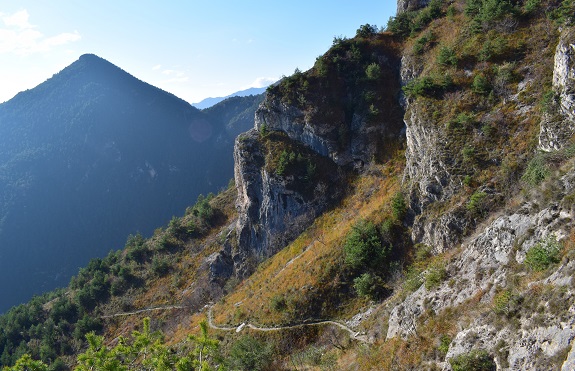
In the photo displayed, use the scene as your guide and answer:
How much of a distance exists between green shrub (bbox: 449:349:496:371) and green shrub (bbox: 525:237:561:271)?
3720 millimetres

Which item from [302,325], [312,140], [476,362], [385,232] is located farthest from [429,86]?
[476,362]

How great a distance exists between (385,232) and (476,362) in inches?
769

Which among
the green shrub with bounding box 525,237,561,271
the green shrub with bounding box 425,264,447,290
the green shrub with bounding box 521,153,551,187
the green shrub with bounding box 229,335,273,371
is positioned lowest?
the green shrub with bounding box 229,335,273,371

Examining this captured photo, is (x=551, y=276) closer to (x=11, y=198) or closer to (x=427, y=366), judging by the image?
(x=427, y=366)

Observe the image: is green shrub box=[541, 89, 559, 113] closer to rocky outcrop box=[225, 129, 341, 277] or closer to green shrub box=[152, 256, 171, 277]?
Answer: rocky outcrop box=[225, 129, 341, 277]

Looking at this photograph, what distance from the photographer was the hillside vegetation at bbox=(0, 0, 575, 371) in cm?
1371

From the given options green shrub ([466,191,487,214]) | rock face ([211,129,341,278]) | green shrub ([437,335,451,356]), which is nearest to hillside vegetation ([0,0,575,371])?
green shrub ([437,335,451,356])

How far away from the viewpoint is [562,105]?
2277 cm

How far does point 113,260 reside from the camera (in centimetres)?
7619

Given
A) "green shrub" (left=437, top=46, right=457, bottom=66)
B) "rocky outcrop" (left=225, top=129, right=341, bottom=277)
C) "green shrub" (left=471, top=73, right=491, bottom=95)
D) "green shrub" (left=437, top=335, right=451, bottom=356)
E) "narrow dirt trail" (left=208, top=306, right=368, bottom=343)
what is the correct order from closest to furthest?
"green shrub" (left=437, top=335, right=451, bottom=356)
"narrow dirt trail" (left=208, top=306, right=368, bottom=343)
"green shrub" (left=471, top=73, right=491, bottom=95)
"green shrub" (left=437, top=46, right=457, bottom=66)
"rocky outcrop" (left=225, top=129, right=341, bottom=277)

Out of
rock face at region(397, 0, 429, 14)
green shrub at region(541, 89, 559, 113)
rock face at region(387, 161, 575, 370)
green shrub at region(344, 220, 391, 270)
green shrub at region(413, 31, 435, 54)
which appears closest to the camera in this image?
rock face at region(387, 161, 575, 370)

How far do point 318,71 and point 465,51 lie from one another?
802 inches

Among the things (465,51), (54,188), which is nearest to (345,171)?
(465,51)

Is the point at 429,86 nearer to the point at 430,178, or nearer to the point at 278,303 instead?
the point at 430,178
